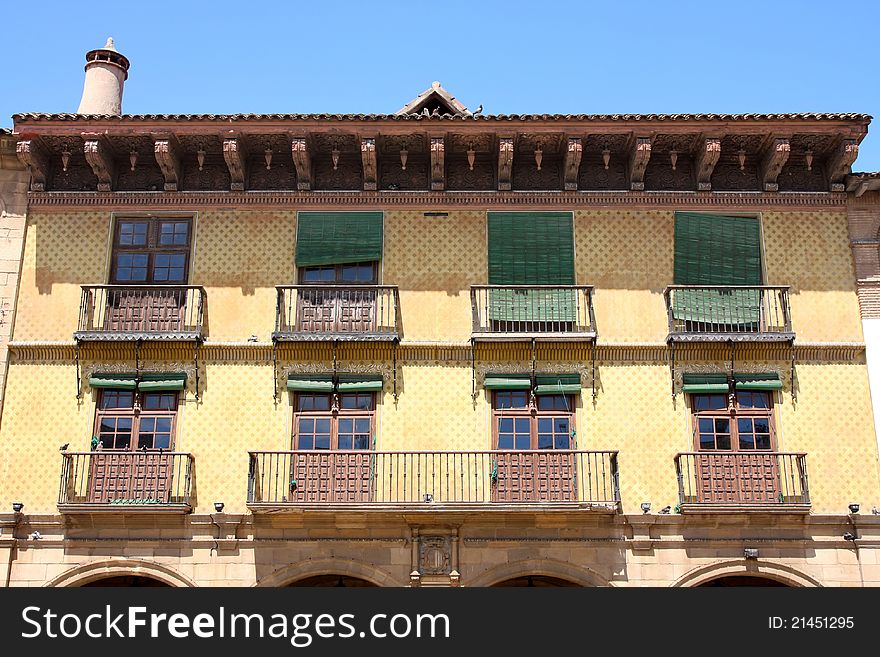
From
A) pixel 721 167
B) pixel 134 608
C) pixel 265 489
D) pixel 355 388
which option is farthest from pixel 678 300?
pixel 134 608

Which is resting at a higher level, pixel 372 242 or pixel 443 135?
pixel 443 135

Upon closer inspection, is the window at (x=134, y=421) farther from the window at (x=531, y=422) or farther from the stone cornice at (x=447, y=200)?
the window at (x=531, y=422)

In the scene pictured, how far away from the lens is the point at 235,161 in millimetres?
19578

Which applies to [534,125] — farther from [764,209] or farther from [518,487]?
[518,487]

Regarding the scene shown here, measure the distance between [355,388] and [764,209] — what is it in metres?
7.63

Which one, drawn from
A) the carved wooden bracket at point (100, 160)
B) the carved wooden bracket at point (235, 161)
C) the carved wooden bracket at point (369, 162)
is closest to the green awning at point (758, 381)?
the carved wooden bracket at point (369, 162)

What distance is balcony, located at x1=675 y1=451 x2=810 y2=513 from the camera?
1791cm

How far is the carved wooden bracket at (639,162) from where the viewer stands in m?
19.3

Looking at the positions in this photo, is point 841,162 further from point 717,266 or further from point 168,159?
point 168,159

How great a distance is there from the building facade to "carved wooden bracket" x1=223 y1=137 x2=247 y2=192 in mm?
63

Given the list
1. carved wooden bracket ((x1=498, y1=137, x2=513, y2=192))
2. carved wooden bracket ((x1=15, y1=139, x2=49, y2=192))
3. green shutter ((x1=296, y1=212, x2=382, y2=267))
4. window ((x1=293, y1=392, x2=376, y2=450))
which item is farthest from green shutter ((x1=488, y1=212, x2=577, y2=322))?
carved wooden bracket ((x1=15, y1=139, x2=49, y2=192))

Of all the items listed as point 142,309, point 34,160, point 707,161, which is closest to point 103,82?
point 34,160

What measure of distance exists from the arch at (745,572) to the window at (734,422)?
182cm

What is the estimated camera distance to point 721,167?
20125mm
